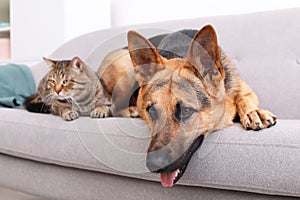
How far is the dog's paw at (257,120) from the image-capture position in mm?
1126

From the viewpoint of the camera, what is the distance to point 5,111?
5.88 feet

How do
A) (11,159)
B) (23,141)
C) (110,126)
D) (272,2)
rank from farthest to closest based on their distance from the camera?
(272,2) → (11,159) → (23,141) → (110,126)

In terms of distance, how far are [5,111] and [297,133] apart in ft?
4.18

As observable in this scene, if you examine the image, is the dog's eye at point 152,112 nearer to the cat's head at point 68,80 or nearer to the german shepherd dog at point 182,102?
the german shepherd dog at point 182,102

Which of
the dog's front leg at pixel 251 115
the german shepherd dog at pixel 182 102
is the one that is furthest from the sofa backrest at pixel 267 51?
the german shepherd dog at pixel 182 102

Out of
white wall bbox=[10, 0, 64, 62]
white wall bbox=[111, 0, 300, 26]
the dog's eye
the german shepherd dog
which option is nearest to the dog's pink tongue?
the german shepherd dog

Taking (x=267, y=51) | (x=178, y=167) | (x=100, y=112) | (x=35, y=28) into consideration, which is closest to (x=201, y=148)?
(x=178, y=167)

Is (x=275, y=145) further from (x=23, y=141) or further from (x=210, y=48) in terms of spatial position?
(x=23, y=141)

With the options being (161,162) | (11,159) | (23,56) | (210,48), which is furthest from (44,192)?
(23,56)

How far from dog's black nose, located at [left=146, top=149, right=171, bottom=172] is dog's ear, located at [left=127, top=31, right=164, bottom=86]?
25cm

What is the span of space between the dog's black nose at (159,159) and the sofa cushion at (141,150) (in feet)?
0.53

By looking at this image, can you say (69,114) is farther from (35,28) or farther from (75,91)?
(35,28)

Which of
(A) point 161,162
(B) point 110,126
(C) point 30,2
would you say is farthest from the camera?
(C) point 30,2

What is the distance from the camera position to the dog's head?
984 mm
